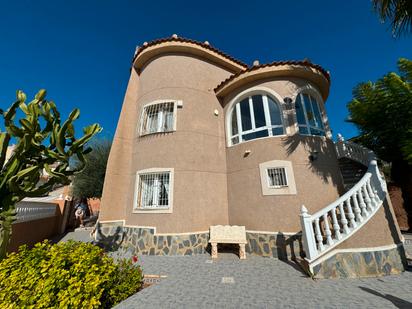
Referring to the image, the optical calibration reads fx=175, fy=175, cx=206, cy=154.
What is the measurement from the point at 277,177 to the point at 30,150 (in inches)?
370

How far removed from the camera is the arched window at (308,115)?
30.2 feet

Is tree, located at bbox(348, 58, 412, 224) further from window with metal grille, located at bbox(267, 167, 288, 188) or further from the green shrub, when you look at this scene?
the green shrub

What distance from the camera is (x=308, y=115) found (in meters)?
9.59

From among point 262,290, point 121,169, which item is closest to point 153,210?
point 121,169

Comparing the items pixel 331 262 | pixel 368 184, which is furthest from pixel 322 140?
pixel 331 262

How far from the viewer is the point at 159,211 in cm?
870

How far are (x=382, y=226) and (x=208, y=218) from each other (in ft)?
22.0

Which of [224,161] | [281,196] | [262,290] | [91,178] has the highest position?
[91,178]

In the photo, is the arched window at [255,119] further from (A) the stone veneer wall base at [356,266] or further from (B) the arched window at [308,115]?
(A) the stone veneer wall base at [356,266]

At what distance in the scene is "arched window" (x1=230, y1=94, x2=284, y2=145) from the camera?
9295 millimetres

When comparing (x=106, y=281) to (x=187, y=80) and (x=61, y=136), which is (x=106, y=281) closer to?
(x=61, y=136)

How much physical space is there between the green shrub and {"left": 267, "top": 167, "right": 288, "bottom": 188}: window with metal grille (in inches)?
274

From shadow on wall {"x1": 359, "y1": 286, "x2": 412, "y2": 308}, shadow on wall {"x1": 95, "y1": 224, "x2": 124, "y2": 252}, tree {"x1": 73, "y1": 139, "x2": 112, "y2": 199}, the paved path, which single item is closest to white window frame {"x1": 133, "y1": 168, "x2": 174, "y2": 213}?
shadow on wall {"x1": 95, "y1": 224, "x2": 124, "y2": 252}

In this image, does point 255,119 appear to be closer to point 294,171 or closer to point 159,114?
point 294,171
